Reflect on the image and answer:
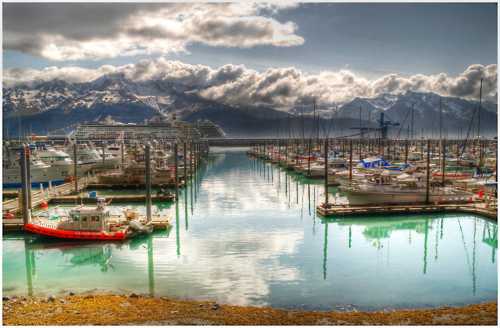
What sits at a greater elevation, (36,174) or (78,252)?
(36,174)

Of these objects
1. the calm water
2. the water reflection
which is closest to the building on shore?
the calm water

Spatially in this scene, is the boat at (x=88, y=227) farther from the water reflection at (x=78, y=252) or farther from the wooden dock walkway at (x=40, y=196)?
the wooden dock walkway at (x=40, y=196)

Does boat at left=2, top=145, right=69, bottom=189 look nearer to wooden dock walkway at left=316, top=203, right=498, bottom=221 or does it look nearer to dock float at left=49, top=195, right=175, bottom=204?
dock float at left=49, top=195, right=175, bottom=204

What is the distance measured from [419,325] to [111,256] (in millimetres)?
11217

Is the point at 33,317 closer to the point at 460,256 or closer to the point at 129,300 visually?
the point at 129,300

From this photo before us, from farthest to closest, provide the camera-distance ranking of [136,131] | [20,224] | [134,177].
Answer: [136,131] → [134,177] → [20,224]

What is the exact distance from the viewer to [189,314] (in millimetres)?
10328

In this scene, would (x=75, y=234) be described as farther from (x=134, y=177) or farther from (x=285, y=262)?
(x=134, y=177)

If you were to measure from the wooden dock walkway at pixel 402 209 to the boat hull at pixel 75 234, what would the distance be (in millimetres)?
11075

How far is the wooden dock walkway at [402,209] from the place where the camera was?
23422mm

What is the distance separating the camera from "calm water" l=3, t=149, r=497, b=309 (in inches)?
498

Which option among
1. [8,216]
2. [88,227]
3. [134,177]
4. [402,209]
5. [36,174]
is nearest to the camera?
[88,227]

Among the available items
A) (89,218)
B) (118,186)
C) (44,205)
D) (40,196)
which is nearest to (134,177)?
(118,186)

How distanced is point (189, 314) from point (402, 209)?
→ 17.2 m
